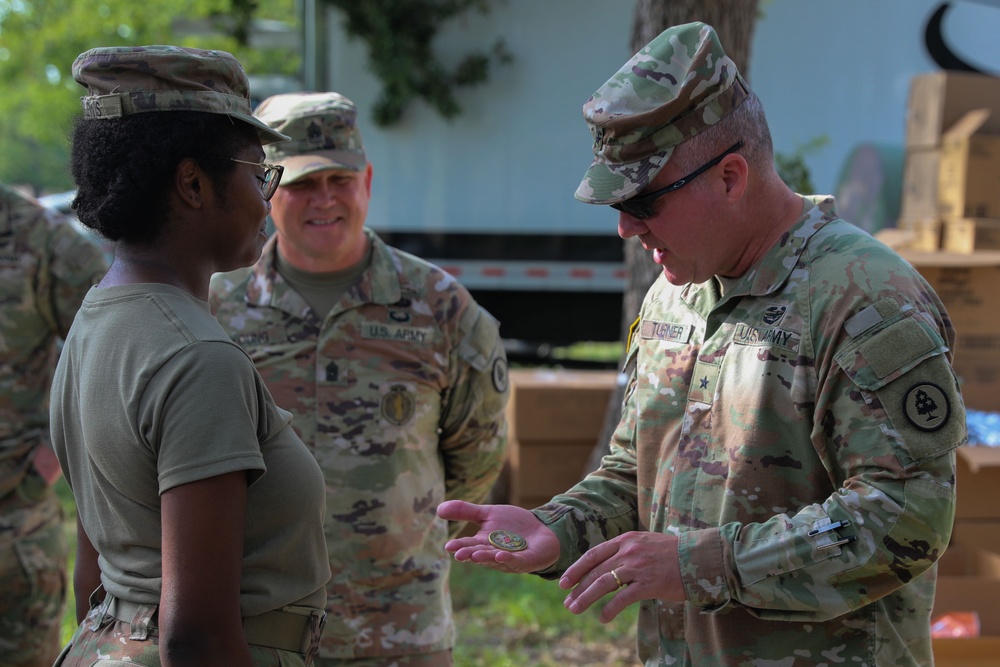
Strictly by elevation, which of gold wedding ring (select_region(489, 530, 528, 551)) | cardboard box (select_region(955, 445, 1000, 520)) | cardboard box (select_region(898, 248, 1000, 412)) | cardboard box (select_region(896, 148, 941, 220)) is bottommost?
cardboard box (select_region(955, 445, 1000, 520))

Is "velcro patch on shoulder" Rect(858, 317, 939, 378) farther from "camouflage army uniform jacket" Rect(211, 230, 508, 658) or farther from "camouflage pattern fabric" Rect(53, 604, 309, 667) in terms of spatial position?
"camouflage army uniform jacket" Rect(211, 230, 508, 658)

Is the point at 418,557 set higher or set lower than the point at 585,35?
lower

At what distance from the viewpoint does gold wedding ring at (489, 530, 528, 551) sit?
1.90 meters

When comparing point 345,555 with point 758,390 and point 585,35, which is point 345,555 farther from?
point 585,35

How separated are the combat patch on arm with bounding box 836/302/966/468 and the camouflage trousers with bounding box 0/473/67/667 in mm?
2632

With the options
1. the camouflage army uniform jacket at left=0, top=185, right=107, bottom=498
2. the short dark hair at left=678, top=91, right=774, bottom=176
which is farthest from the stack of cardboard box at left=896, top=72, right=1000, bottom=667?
the camouflage army uniform jacket at left=0, top=185, right=107, bottom=498

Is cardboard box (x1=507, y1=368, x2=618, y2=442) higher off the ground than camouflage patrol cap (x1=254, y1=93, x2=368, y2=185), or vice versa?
camouflage patrol cap (x1=254, y1=93, x2=368, y2=185)

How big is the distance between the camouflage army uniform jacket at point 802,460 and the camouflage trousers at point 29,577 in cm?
196

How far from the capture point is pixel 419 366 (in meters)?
2.85

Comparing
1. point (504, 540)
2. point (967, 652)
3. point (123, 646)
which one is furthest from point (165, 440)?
point (967, 652)

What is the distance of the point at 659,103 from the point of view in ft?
5.98

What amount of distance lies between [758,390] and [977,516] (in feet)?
8.87

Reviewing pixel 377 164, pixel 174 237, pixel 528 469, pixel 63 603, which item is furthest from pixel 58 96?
pixel 174 237

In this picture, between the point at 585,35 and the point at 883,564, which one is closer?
the point at 883,564
